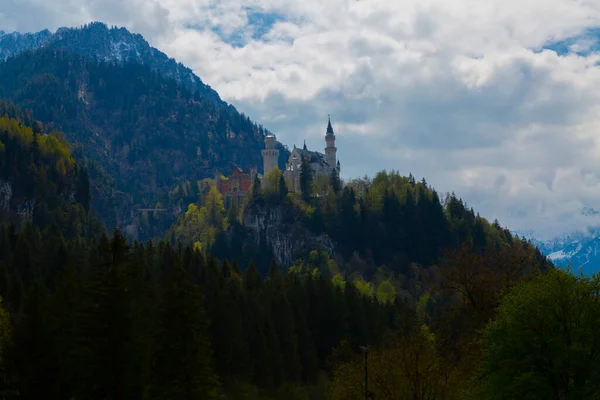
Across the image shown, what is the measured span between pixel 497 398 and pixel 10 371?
3106 cm

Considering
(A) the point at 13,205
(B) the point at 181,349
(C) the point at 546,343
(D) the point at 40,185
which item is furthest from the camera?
(D) the point at 40,185

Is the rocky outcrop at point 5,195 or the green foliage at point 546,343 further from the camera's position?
the rocky outcrop at point 5,195

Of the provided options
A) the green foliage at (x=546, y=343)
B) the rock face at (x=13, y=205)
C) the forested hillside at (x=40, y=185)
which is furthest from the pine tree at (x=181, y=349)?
the rock face at (x=13, y=205)

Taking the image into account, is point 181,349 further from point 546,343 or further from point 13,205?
point 13,205

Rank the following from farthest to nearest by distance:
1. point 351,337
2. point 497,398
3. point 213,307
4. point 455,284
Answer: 1. point 351,337
2. point 213,307
3. point 455,284
4. point 497,398

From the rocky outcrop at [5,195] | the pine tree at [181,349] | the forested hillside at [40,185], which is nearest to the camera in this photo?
the pine tree at [181,349]

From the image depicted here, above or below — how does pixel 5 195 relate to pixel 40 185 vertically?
below

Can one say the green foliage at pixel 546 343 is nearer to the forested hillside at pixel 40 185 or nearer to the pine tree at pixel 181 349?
the pine tree at pixel 181 349

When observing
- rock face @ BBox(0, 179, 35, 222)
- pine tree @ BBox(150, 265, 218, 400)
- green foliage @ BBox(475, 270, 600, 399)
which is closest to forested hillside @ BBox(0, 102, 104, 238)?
rock face @ BBox(0, 179, 35, 222)

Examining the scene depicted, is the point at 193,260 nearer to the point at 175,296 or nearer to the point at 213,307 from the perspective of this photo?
the point at 213,307

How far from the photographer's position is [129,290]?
162ft

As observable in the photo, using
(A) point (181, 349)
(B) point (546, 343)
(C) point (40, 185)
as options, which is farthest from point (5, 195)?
(B) point (546, 343)

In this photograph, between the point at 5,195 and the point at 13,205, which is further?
the point at 13,205

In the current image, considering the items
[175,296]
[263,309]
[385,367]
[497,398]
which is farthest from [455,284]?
[263,309]
